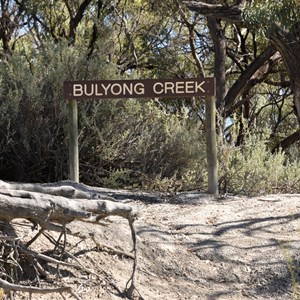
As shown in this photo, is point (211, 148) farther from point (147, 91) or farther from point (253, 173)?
point (253, 173)

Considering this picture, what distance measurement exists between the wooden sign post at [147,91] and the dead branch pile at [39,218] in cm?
308

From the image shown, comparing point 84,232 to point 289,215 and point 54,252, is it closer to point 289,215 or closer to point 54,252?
point 54,252

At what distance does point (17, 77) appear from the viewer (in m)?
10.2

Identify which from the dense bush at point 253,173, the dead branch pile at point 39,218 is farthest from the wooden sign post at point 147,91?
the dead branch pile at point 39,218

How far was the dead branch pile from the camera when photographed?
4867mm

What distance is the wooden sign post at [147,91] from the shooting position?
874 centimetres

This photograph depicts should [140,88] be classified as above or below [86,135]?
above

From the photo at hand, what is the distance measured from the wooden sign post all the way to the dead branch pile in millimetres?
3077

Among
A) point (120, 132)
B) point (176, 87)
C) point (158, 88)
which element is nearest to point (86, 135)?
point (120, 132)

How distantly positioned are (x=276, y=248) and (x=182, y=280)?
1091 millimetres

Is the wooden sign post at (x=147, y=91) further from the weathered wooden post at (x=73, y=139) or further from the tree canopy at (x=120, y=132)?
the tree canopy at (x=120, y=132)

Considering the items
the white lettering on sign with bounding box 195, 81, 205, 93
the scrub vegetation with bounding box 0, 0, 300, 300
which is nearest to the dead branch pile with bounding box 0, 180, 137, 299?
the scrub vegetation with bounding box 0, 0, 300, 300

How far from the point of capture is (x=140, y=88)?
876cm

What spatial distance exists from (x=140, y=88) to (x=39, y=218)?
4001 mm
